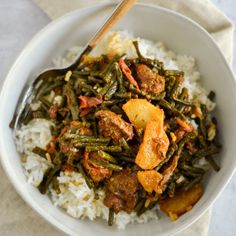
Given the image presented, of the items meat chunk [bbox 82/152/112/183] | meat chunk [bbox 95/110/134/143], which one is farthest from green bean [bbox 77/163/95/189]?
meat chunk [bbox 95/110/134/143]

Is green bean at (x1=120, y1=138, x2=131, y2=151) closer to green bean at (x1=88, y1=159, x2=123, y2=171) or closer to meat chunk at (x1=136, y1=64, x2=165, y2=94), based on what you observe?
green bean at (x1=88, y1=159, x2=123, y2=171)

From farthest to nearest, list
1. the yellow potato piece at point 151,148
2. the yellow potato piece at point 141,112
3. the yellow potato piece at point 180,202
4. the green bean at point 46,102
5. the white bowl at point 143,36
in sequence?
the green bean at point 46,102 < the yellow potato piece at point 180,202 < the white bowl at point 143,36 < the yellow potato piece at point 141,112 < the yellow potato piece at point 151,148

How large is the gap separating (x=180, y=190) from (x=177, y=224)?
340 millimetres

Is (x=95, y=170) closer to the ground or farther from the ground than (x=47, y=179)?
farther from the ground

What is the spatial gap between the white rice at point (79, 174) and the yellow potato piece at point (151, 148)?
1.88ft

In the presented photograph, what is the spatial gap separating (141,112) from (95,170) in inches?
25.0

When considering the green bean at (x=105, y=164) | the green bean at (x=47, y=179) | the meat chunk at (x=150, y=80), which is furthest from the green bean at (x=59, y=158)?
the meat chunk at (x=150, y=80)

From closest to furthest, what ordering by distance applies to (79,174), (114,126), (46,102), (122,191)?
(114,126), (122,191), (79,174), (46,102)

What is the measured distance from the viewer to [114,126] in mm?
3602

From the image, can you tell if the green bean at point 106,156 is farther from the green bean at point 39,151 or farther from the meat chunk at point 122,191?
the green bean at point 39,151

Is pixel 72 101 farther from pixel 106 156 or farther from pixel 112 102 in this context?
pixel 106 156

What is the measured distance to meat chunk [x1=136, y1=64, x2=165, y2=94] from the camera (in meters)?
3.82

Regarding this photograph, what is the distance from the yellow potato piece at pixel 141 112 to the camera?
370cm

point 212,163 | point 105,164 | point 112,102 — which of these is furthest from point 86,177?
point 212,163
